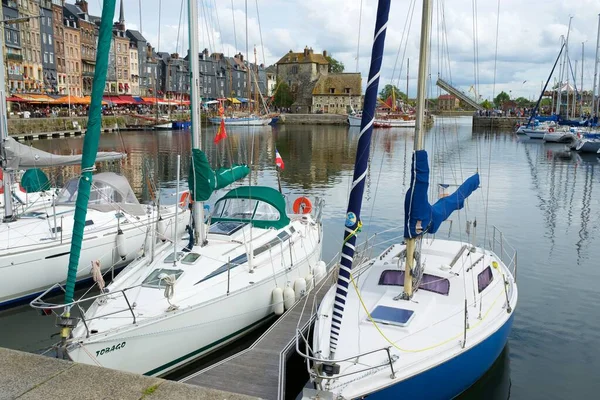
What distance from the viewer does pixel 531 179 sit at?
1601 inches

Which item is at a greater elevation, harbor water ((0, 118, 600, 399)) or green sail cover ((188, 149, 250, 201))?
green sail cover ((188, 149, 250, 201))

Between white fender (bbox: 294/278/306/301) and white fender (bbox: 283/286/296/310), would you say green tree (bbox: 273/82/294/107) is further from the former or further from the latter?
white fender (bbox: 283/286/296/310)

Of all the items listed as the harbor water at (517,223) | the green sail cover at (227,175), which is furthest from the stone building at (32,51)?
the green sail cover at (227,175)

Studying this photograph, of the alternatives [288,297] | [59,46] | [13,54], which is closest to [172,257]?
[288,297]

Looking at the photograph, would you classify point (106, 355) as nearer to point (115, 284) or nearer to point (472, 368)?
point (115, 284)

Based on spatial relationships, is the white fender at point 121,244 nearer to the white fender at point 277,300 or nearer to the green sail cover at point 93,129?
the white fender at point 277,300

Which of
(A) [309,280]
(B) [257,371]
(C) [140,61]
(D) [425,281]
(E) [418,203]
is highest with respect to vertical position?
(C) [140,61]

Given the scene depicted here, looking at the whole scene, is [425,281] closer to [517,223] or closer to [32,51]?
[517,223]

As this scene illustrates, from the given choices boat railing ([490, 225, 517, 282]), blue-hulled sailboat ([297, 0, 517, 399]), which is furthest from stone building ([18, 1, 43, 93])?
blue-hulled sailboat ([297, 0, 517, 399])

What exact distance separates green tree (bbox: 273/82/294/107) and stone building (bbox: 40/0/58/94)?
55973 millimetres

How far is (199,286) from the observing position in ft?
37.4

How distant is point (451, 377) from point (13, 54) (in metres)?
84.7

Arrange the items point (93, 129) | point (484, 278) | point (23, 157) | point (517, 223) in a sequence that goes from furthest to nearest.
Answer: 1. point (517, 223)
2. point (23, 157)
3. point (484, 278)
4. point (93, 129)

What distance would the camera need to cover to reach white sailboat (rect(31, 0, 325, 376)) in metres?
9.84
